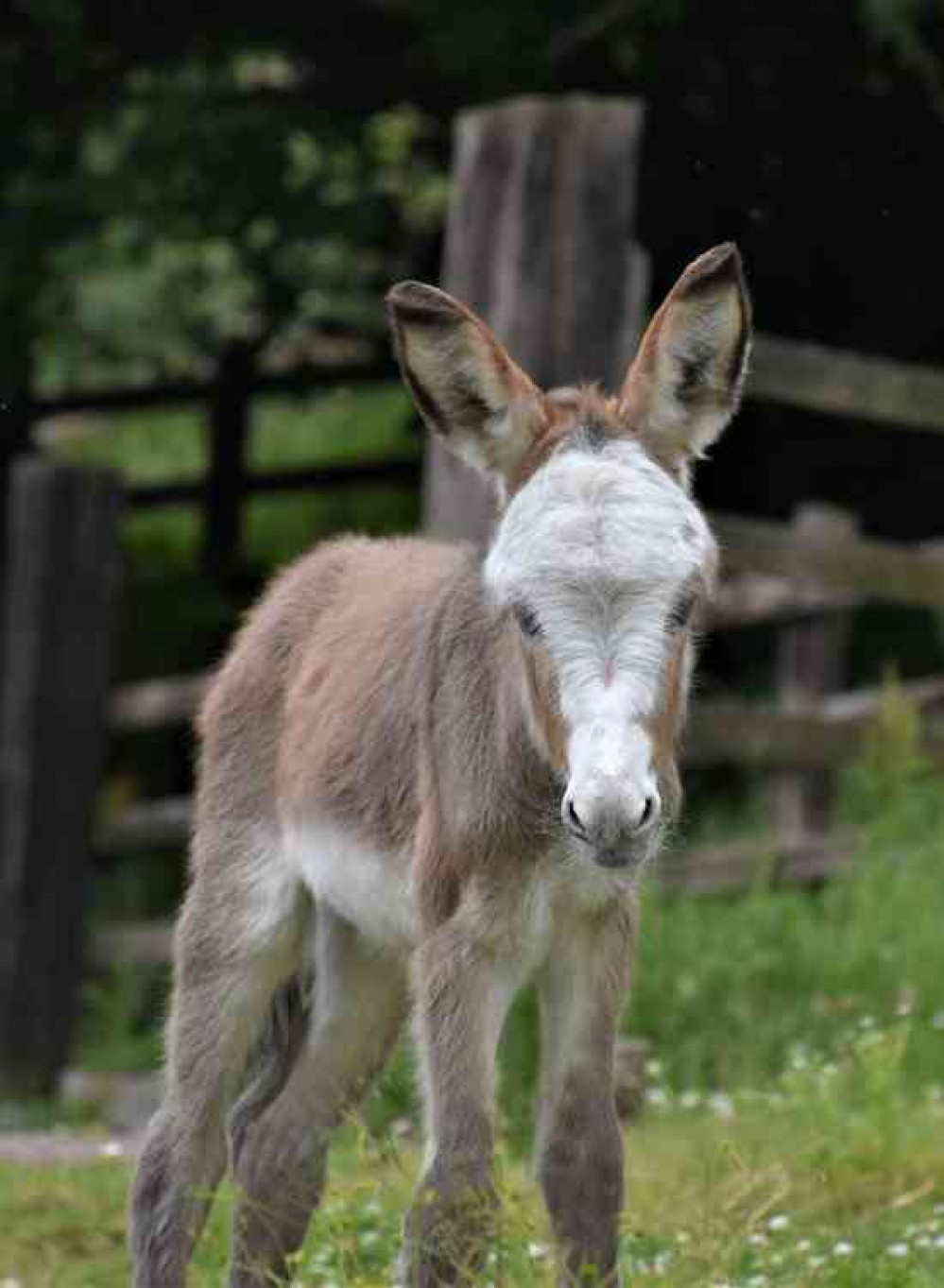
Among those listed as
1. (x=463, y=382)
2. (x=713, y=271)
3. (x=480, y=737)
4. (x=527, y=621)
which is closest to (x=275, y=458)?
(x=480, y=737)

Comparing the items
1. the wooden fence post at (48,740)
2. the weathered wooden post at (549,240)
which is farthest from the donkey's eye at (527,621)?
the wooden fence post at (48,740)

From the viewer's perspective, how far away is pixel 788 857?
9.34 meters

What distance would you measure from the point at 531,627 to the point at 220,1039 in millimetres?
1464

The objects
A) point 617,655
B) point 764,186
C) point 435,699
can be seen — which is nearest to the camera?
point 617,655

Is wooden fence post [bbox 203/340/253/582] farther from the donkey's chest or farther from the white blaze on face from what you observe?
the white blaze on face

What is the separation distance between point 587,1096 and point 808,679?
5410 mm

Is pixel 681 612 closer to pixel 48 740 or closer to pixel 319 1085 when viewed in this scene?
pixel 319 1085

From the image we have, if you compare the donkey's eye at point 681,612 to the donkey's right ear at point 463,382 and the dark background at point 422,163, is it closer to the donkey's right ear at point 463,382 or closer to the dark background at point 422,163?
the donkey's right ear at point 463,382

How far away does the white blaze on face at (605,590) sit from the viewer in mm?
4298

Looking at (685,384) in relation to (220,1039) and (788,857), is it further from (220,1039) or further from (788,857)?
(788,857)

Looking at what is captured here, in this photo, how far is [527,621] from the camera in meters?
4.56

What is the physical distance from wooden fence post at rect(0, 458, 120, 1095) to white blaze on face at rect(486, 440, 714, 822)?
18.3 ft

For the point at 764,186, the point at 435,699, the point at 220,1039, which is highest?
the point at 764,186

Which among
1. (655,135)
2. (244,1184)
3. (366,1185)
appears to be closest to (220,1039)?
(244,1184)
